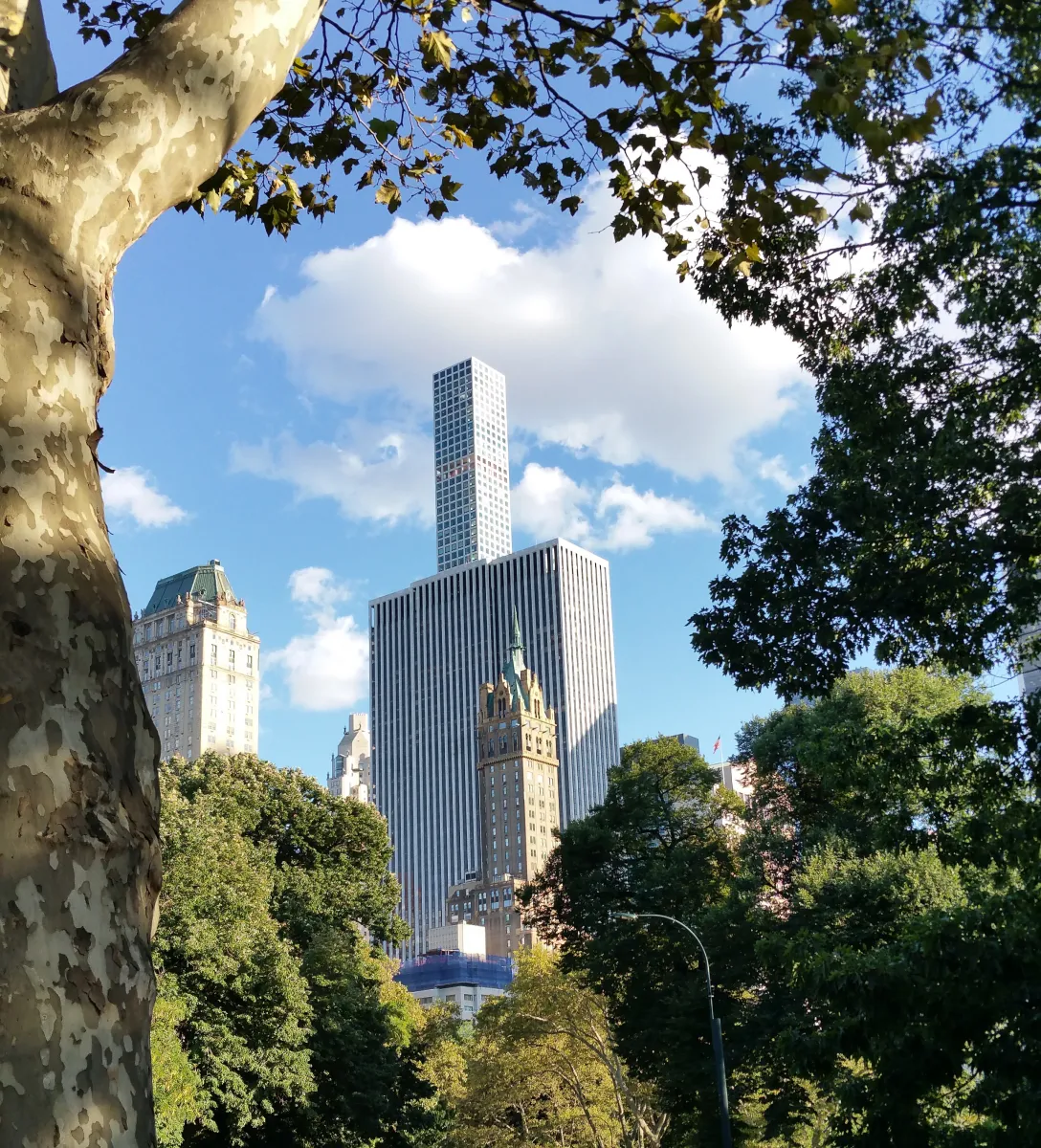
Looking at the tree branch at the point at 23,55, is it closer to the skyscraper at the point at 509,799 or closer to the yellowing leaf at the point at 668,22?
the yellowing leaf at the point at 668,22

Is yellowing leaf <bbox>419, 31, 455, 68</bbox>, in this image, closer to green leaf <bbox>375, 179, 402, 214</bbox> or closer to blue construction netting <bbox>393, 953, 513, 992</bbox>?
green leaf <bbox>375, 179, 402, 214</bbox>

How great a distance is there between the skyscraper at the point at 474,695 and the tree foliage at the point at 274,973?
141161mm

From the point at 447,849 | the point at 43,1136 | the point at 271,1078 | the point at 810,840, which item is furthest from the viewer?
the point at 447,849

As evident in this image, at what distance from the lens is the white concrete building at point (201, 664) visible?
17112 centimetres

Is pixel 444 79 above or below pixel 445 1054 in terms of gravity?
above

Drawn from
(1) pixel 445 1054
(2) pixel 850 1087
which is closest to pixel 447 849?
(1) pixel 445 1054

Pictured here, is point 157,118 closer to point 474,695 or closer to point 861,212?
point 861,212

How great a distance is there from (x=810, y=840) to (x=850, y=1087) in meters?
21.6

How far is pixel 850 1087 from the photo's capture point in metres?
13.9

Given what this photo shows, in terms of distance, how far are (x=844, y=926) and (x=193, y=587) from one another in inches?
6249

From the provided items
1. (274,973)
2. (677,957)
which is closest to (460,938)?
(677,957)

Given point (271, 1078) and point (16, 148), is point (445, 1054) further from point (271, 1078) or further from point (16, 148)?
point (16, 148)

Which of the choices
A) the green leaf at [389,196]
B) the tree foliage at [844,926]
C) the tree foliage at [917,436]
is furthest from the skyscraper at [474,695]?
the green leaf at [389,196]

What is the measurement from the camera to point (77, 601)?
355 centimetres
